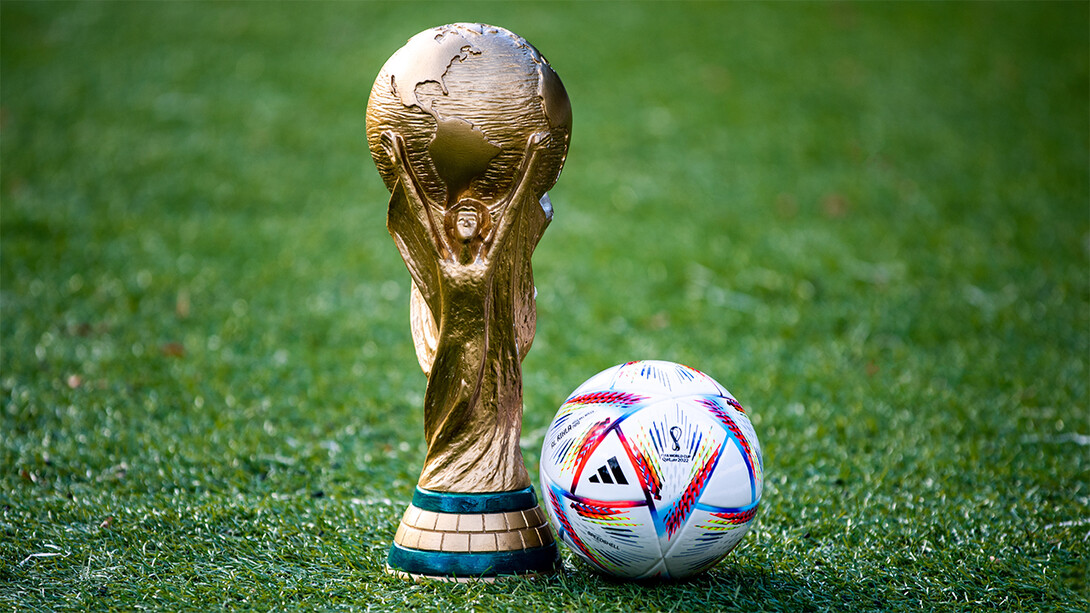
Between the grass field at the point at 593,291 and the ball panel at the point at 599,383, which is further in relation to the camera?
the grass field at the point at 593,291

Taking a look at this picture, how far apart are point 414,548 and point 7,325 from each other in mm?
4835

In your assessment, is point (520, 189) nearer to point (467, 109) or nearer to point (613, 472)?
point (467, 109)

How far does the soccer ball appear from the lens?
354cm

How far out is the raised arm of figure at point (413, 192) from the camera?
3.66m

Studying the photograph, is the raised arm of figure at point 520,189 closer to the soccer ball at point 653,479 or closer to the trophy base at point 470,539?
the soccer ball at point 653,479

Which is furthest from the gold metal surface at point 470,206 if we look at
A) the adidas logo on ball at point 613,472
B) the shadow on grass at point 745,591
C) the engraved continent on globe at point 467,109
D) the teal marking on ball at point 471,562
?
the shadow on grass at point 745,591

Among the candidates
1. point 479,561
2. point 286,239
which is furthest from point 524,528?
point 286,239

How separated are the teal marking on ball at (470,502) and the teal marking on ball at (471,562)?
0.15 metres

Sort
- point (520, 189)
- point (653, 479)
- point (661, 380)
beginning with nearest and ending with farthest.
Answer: point (653, 479), point (520, 189), point (661, 380)

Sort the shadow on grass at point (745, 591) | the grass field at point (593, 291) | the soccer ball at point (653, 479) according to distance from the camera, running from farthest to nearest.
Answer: the grass field at point (593, 291) → the shadow on grass at point (745, 591) → the soccer ball at point (653, 479)

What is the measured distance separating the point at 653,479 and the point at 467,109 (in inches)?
55.4

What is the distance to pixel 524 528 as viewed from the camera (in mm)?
3787

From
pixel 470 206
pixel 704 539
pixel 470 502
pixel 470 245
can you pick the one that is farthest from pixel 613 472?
pixel 470 206

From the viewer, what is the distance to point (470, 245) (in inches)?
147
